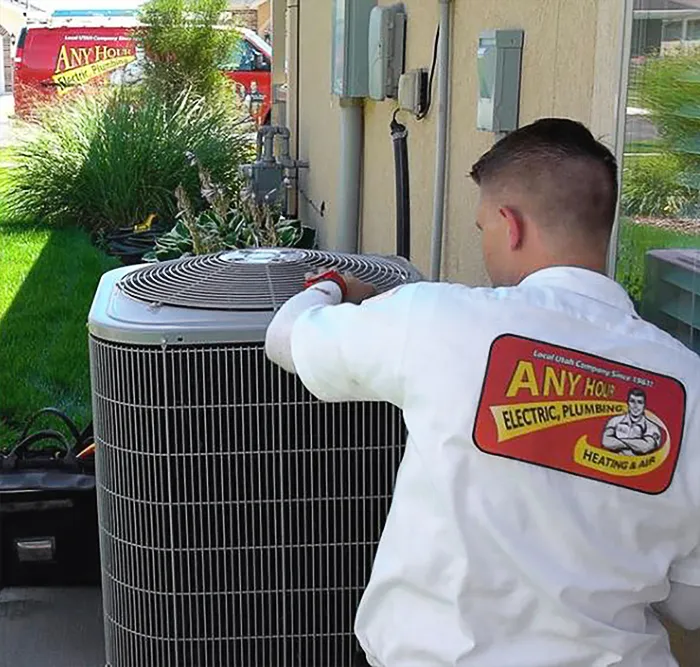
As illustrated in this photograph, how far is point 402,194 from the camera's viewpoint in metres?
4.83

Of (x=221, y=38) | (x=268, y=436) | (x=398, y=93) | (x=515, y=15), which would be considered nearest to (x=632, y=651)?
(x=268, y=436)

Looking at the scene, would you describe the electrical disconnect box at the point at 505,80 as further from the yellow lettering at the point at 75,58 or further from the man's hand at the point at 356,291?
the yellow lettering at the point at 75,58

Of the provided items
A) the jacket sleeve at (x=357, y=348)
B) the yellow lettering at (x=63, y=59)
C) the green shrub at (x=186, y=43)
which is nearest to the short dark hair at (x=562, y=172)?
the jacket sleeve at (x=357, y=348)

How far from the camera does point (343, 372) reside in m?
1.87

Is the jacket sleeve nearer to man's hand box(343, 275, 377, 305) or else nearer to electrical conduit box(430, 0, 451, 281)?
man's hand box(343, 275, 377, 305)

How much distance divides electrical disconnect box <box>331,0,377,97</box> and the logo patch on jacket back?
436cm

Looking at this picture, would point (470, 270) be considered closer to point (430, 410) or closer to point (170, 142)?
point (430, 410)

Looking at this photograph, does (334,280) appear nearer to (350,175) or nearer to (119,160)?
(350,175)

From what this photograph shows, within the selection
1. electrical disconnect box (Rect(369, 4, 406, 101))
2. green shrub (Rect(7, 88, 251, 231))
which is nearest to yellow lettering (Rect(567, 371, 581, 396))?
electrical disconnect box (Rect(369, 4, 406, 101))

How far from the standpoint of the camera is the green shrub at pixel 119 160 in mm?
10906

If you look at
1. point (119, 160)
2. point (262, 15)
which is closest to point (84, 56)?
point (119, 160)

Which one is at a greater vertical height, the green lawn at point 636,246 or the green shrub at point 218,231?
the green lawn at point 636,246

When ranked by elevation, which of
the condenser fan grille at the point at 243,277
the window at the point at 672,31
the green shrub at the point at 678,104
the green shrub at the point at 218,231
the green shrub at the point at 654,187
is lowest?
the green shrub at the point at 218,231

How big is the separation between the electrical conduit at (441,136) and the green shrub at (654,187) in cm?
154
